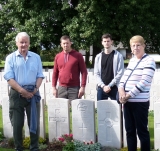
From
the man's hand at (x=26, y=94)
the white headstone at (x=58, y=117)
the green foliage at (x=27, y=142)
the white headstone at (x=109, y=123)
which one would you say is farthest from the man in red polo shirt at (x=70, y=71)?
the man's hand at (x=26, y=94)

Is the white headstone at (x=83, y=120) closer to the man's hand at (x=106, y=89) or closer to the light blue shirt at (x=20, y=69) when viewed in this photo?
the man's hand at (x=106, y=89)

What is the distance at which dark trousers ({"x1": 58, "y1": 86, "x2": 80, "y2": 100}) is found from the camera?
6305 mm

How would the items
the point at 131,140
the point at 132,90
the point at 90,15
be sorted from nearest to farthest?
the point at 132,90 → the point at 131,140 → the point at 90,15

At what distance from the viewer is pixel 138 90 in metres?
4.73

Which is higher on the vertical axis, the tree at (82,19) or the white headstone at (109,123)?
the tree at (82,19)

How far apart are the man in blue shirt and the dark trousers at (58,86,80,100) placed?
957 mm

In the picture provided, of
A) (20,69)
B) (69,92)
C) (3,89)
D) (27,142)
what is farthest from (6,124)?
(3,89)

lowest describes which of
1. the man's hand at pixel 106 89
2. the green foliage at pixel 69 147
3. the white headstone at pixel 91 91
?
the green foliage at pixel 69 147

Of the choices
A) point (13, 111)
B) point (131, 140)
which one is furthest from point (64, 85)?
point (131, 140)

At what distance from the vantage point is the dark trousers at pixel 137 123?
4.86 meters

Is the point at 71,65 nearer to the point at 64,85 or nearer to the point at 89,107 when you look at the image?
the point at 64,85

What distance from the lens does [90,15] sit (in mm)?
17984

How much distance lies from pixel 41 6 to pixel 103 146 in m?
15.0

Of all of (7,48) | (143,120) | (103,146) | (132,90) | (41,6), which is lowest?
(103,146)
